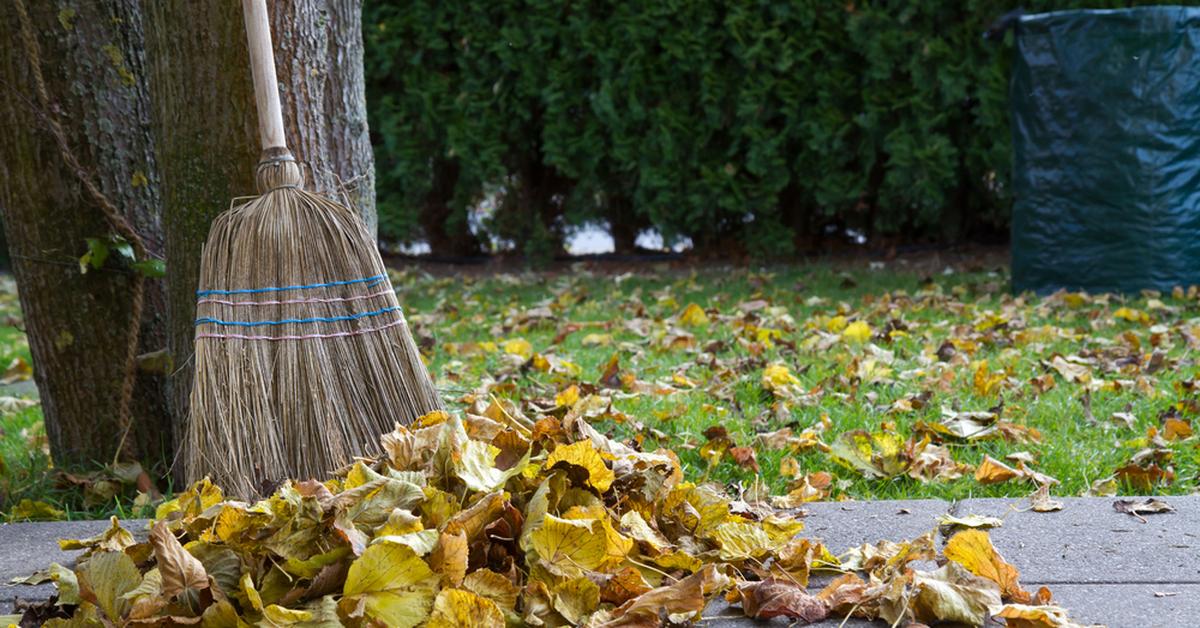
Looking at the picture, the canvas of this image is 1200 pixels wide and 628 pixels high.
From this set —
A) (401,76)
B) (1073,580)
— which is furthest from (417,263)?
(1073,580)

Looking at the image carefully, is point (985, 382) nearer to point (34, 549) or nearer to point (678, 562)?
point (678, 562)

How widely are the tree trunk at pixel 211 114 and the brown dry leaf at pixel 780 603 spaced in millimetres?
1406

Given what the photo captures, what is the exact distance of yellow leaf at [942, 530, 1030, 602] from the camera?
1.70 metres

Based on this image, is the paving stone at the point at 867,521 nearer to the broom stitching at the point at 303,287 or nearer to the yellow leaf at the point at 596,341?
the broom stitching at the point at 303,287

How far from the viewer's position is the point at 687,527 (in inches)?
75.9

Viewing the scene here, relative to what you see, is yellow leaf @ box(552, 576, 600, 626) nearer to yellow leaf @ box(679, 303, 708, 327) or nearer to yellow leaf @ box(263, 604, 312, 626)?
yellow leaf @ box(263, 604, 312, 626)

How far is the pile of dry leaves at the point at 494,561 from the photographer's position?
62.2 inches

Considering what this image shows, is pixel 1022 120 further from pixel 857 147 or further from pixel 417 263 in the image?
pixel 417 263

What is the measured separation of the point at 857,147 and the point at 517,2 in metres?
2.35

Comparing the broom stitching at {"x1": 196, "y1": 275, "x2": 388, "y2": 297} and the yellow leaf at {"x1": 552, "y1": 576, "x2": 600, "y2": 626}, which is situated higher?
the broom stitching at {"x1": 196, "y1": 275, "x2": 388, "y2": 297}

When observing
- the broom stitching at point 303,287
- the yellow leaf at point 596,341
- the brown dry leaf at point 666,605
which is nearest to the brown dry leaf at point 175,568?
the brown dry leaf at point 666,605

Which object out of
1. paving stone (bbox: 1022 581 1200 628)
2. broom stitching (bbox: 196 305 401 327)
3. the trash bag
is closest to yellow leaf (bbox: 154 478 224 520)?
broom stitching (bbox: 196 305 401 327)

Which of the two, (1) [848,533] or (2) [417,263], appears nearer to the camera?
(1) [848,533]

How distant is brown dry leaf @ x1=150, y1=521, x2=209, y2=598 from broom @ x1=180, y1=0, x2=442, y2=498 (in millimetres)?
466
